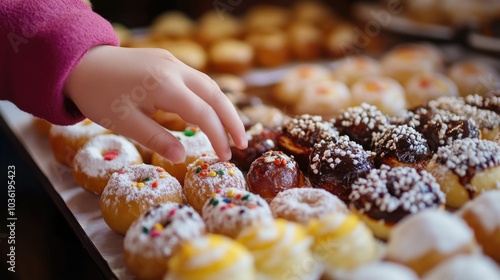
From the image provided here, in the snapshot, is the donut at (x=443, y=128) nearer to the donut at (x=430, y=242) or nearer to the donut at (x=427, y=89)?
the donut at (x=430, y=242)

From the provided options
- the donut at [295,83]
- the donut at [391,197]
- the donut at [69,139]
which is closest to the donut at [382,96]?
the donut at [295,83]

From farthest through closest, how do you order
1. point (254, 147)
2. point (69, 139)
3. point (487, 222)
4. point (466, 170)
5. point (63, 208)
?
point (69, 139), point (254, 147), point (63, 208), point (466, 170), point (487, 222)

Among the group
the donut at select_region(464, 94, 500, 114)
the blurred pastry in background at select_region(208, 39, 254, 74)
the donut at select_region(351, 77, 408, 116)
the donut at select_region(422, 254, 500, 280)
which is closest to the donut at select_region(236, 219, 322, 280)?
the donut at select_region(422, 254, 500, 280)

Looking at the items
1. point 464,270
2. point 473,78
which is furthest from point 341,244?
point 473,78

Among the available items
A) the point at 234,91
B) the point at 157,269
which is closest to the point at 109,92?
the point at 157,269

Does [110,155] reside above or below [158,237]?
below

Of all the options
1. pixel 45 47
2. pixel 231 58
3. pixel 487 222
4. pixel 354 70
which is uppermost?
pixel 45 47

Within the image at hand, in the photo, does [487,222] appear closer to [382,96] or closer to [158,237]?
[158,237]
